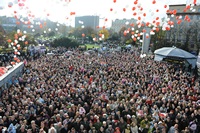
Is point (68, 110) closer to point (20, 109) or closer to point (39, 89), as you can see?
point (20, 109)

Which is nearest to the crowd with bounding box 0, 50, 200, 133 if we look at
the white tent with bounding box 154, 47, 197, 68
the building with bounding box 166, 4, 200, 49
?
the white tent with bounding box 154, 47, 197, 68

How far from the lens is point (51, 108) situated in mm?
7797

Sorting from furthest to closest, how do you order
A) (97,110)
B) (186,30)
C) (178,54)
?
1. (186,30)
2. (178,54)
3. (97,110)

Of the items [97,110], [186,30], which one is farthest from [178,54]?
[186,30]

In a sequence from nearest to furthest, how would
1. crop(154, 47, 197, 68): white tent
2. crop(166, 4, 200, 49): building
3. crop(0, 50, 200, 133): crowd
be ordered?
crop(0, 50, 200, 133): crowd → crop(154, 47, 197, 68): white tent → crop(166, 4, 200, 49): building

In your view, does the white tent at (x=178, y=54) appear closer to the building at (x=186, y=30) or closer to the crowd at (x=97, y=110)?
the crowd at (x=97, y=110)

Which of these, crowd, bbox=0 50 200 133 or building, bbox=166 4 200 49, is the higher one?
building, bbox=166 4 200 49

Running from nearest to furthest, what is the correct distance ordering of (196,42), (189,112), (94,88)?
1. (189,112)
2. (94,88)
3. (196,42)

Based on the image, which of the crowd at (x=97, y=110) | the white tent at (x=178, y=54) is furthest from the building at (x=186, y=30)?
the crowd at (x=97, y=110)

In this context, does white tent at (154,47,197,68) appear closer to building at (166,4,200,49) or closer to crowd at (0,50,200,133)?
crowd at (0,50,200,133)

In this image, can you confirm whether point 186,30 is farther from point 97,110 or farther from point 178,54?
point 97,110

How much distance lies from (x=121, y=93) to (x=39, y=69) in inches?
285

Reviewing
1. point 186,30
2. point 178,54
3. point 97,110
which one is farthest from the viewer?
point 186,30

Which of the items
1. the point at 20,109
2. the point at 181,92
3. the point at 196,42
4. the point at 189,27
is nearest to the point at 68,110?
the point at 20,109
